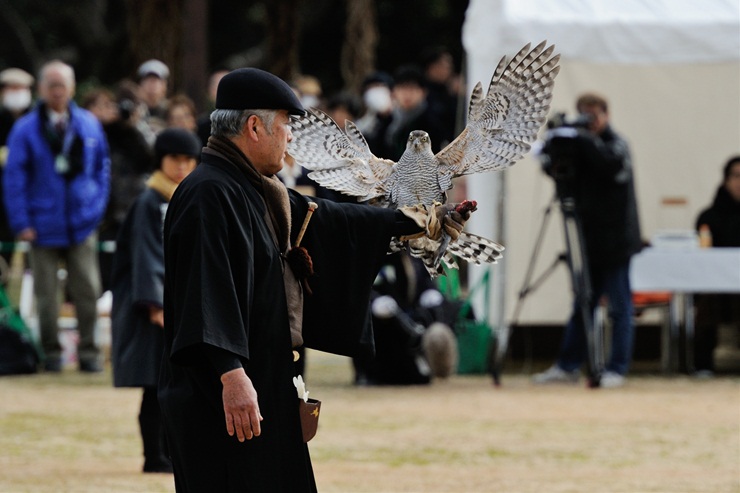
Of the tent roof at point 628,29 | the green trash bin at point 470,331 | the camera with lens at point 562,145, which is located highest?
the tent roof at point 628,29

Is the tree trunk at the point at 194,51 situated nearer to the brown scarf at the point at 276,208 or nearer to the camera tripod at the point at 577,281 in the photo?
the camera tripod at the point at 577,281

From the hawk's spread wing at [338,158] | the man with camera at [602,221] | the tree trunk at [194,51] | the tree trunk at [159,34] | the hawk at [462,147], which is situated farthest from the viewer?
the tree trunk at [194,51]

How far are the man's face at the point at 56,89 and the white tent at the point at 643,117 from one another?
136 inches

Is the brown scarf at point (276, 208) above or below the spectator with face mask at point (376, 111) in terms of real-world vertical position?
below

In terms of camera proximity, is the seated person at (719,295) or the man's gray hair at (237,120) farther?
the seated person at (719,295)

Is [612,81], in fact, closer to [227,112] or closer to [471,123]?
[471,123]

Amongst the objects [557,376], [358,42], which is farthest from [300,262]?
[358,42]

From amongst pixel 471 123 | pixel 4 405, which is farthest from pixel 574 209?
pixel 471 123

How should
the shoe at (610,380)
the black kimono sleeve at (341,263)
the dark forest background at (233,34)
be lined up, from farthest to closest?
the dark forest background at (233,34), the shoe at (610,380), the black kimono sleeve at (341,263)

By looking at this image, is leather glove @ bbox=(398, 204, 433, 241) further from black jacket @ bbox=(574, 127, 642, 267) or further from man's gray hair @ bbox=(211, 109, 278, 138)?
black jacket @ bbox=(574, 127, 642, 267)

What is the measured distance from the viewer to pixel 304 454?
4887mm

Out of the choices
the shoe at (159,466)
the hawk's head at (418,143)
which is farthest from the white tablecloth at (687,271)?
the hawk's head at (418,143)

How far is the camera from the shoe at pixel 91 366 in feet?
41.9

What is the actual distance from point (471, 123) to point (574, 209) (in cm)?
624
